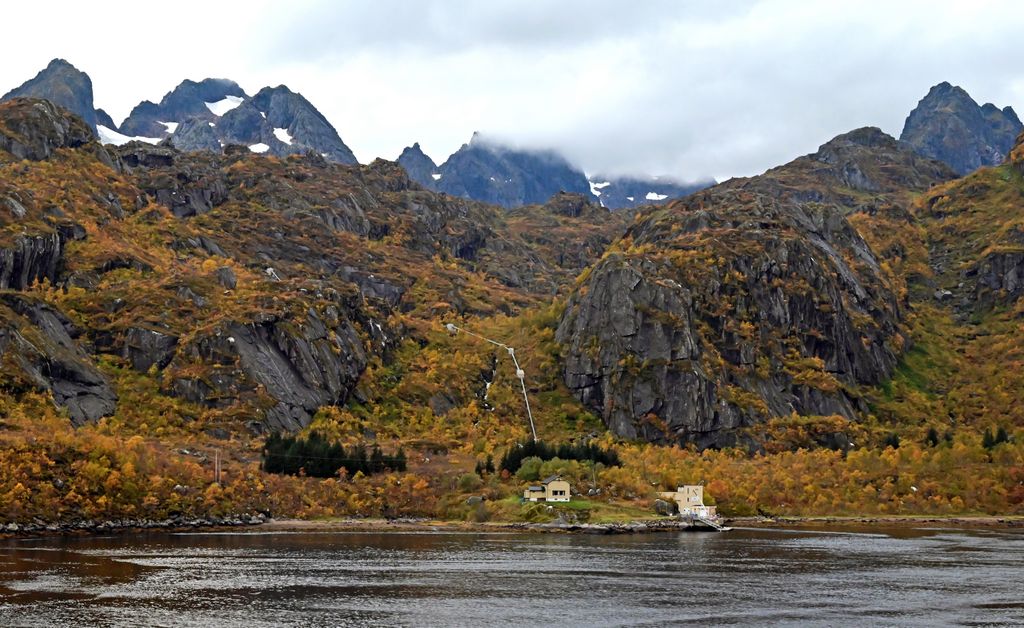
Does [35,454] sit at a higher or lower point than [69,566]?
higher

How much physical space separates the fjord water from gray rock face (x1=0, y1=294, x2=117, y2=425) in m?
47.6

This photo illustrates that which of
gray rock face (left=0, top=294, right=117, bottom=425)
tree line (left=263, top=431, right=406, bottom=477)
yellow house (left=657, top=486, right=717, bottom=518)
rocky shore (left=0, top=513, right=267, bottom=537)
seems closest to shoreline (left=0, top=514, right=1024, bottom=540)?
rocky shore (left=0, top=513, right=267, bottom=537)

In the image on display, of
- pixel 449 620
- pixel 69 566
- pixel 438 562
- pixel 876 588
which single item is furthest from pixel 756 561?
pixel 69 566

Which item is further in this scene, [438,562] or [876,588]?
[438,562]

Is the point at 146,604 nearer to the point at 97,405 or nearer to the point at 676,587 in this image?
the point at 676,587

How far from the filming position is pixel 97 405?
171500mm

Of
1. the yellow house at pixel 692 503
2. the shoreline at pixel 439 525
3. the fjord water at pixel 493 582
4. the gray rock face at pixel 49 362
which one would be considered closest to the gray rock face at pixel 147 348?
the gray rock face at pixel 49 362

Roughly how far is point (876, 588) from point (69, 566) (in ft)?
240

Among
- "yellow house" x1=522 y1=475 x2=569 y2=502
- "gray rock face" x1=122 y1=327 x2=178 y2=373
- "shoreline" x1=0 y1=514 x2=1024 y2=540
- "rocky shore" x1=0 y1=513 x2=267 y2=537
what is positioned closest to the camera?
"rocky shore" x1=0 y1=513 x2=267 y2=537

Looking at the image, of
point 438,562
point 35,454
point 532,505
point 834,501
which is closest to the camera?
point 438,562

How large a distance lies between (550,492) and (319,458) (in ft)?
119

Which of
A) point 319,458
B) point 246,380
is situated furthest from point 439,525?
point 246,380

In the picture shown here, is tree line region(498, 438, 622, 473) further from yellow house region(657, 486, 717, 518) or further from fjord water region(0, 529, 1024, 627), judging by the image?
fjord water region(0, 529, 1024, 627)

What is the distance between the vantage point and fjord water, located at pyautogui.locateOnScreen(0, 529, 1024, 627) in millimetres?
76250
